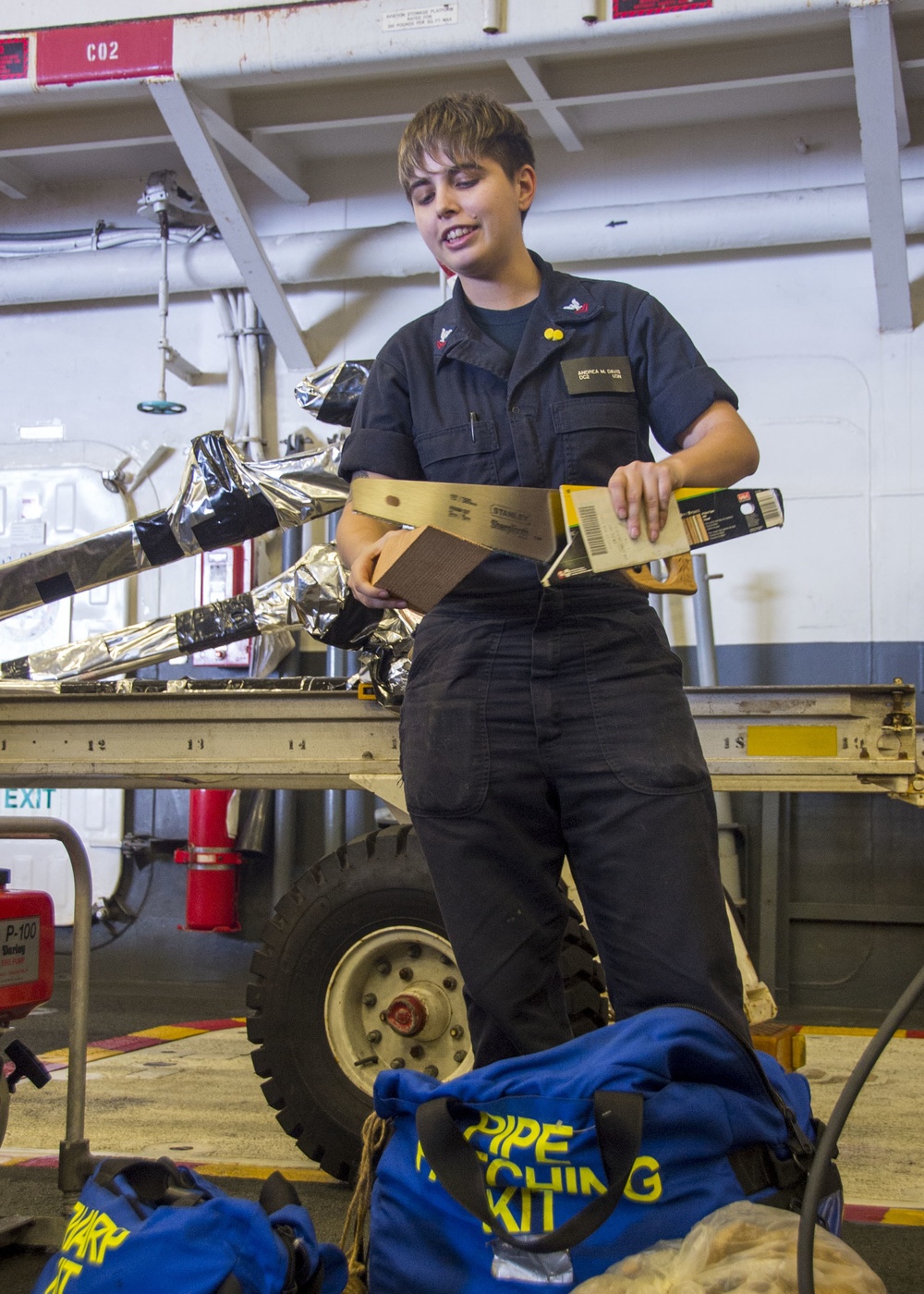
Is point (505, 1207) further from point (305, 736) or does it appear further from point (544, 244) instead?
point (544, 244)

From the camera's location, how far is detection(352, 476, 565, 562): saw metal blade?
1477 millimetres

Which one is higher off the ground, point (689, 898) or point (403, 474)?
point (403, 474)

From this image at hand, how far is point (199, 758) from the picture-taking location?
9.56 ft

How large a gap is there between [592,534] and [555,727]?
0.87ft

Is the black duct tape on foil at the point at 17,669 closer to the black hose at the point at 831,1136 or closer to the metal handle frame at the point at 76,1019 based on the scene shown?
the metal handle frame at the point at 76,1019

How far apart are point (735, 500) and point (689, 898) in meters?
0.50

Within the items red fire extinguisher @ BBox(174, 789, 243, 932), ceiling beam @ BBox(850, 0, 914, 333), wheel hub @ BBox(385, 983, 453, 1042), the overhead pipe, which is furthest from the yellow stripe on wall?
red fire extinguisher @ BBox(174, 789, 243, 932)

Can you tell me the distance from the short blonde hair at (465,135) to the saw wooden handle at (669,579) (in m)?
0.61

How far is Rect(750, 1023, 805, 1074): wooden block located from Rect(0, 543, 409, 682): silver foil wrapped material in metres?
1.30

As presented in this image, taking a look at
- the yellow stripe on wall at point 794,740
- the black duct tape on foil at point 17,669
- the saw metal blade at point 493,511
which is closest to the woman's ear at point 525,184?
the saw metal blade at point 493,511

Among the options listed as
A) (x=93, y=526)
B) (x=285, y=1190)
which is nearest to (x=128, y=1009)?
(x=93, y=526)

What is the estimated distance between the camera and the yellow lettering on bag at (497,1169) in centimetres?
135

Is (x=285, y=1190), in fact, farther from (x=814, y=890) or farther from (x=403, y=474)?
(x=814, y=890)

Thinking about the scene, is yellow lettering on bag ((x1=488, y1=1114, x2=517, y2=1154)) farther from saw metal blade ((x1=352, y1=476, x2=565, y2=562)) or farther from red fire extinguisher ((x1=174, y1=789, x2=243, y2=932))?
red fire extinguisher ((x1=174, y1=789, x2=243, y2=932))
